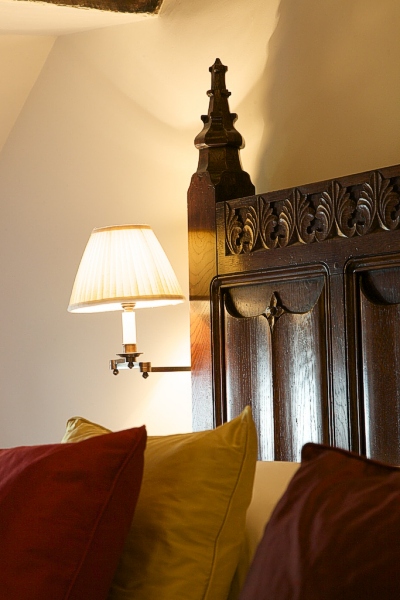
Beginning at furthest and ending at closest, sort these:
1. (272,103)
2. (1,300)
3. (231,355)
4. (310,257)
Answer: (1,300)
(272,103)
(231,355)
(310,257)

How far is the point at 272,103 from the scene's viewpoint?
2.37 m

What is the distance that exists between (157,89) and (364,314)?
1.21 m

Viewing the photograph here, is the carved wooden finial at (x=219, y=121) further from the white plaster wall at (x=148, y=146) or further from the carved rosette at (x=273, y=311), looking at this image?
the carved rosette at (x=273, y=311)

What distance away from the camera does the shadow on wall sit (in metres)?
2.08

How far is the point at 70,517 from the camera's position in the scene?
1080 mm

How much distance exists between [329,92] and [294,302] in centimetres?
60

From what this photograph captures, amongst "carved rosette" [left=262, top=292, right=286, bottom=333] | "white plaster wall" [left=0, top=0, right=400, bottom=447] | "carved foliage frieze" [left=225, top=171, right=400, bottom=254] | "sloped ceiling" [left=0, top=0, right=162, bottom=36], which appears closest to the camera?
"carved foliage frieze" [left=225, top=171, right=400, bottom=254]

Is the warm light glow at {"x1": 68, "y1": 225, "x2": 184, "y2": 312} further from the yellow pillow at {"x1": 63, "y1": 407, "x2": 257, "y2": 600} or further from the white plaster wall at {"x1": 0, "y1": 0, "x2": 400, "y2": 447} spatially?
the yellow pillow at {"x1": 63, "y1": 407, "x2": 257, "y2": 600}

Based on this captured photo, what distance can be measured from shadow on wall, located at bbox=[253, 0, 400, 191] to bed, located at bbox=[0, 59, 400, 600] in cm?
16

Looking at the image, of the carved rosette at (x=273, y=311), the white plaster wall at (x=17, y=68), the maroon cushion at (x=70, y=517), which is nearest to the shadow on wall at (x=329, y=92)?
the carved rosette at (x=273, y=311)

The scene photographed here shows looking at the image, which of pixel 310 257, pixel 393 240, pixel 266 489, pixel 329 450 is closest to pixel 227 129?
pixel 310 257

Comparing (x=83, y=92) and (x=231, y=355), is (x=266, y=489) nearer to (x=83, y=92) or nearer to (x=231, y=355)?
(x=231, y=355)

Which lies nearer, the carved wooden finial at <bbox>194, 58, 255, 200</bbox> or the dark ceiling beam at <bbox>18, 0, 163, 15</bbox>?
the carved wooden finial at <bbox>194, 58, 255, 200</bbox>

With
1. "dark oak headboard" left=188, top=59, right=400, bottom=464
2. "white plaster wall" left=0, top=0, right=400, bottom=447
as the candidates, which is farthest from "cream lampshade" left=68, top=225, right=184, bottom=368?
"white plaster wall" left=0, top=0, right=400, bottom=447
